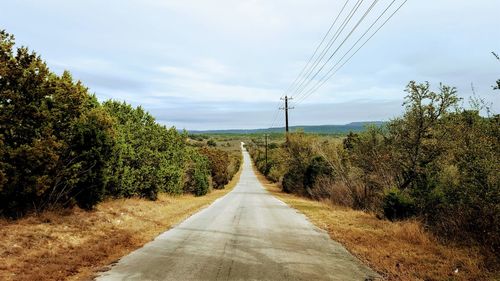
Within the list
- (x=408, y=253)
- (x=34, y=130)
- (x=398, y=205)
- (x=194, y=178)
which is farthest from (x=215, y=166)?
(x=408, y=253)

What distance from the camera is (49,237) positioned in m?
10.4

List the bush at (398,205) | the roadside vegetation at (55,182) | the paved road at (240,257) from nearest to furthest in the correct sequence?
1. the paved road at (240,257)
2. the roadside vegetation at (55,182)
3. the bush at (398,205)

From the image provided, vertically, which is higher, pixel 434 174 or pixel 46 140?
pixel 46 140

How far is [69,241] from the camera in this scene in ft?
34.8

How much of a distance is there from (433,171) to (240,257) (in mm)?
10002

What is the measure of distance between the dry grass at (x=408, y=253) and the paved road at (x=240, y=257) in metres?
0.51

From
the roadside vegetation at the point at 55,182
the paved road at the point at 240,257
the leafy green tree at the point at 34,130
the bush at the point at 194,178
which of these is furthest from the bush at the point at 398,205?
the bush at the point at 194,178

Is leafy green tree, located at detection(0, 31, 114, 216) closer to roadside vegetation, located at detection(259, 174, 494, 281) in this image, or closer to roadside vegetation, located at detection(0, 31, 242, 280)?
roadside vegetation, located at detection(0, 31, 242, 280)

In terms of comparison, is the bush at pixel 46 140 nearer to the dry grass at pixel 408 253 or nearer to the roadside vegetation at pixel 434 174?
the dry grass at pixel 408 253

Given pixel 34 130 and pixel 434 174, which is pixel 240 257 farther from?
pixel 434 174

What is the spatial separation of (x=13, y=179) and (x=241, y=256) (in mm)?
6125

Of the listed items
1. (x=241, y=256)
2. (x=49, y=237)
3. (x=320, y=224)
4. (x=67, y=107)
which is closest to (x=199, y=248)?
(x=241, y=256)

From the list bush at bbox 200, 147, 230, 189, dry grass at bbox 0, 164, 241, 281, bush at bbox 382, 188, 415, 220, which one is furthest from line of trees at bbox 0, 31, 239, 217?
bush at bbox 200, 147, 230, 189

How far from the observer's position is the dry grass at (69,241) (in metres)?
8.02
